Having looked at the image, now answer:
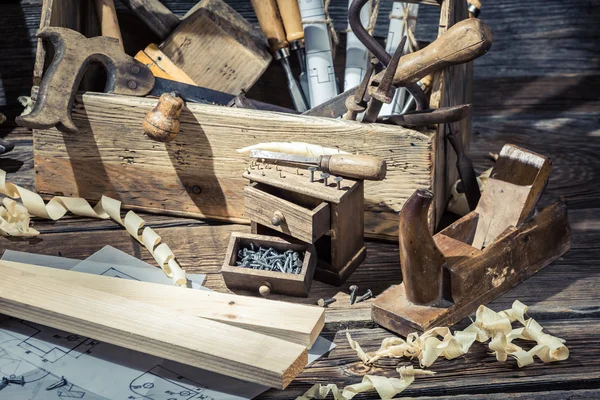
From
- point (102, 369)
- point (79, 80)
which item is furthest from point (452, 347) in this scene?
point (79, 80)

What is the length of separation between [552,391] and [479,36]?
0.52 m

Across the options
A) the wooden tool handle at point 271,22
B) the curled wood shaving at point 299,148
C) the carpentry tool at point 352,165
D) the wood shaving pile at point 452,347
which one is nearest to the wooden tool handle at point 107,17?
the wooden tool handle at point 271,22

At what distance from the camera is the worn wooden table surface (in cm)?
120

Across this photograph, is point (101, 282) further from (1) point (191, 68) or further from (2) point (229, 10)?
(2) point (229, 10)

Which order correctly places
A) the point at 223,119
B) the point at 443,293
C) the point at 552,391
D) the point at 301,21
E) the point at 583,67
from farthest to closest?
the point at 583,67
the point at 301,21
the point at 223,119
the point at 443,293
the point at 552,391

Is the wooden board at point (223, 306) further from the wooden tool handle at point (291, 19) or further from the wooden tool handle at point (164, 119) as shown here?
the wooden tool handle at point (291, 19)

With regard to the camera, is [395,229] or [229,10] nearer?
[395,229]

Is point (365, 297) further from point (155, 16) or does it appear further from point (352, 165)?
point (155, 16)

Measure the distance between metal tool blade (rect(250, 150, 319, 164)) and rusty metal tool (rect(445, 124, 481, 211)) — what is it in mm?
276

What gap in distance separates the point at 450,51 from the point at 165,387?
648mm

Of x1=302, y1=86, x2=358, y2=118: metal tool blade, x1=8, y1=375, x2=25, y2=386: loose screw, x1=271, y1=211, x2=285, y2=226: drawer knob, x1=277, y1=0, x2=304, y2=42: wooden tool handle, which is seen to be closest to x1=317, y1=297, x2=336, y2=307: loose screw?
x1=271, y1=211, x2=285, y2=226: drawer knob

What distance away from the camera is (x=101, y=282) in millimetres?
1323

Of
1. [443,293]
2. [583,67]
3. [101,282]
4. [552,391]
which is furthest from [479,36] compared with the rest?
[583,67]

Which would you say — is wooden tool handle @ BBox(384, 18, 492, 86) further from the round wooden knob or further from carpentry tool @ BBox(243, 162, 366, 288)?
the round wooden knob
